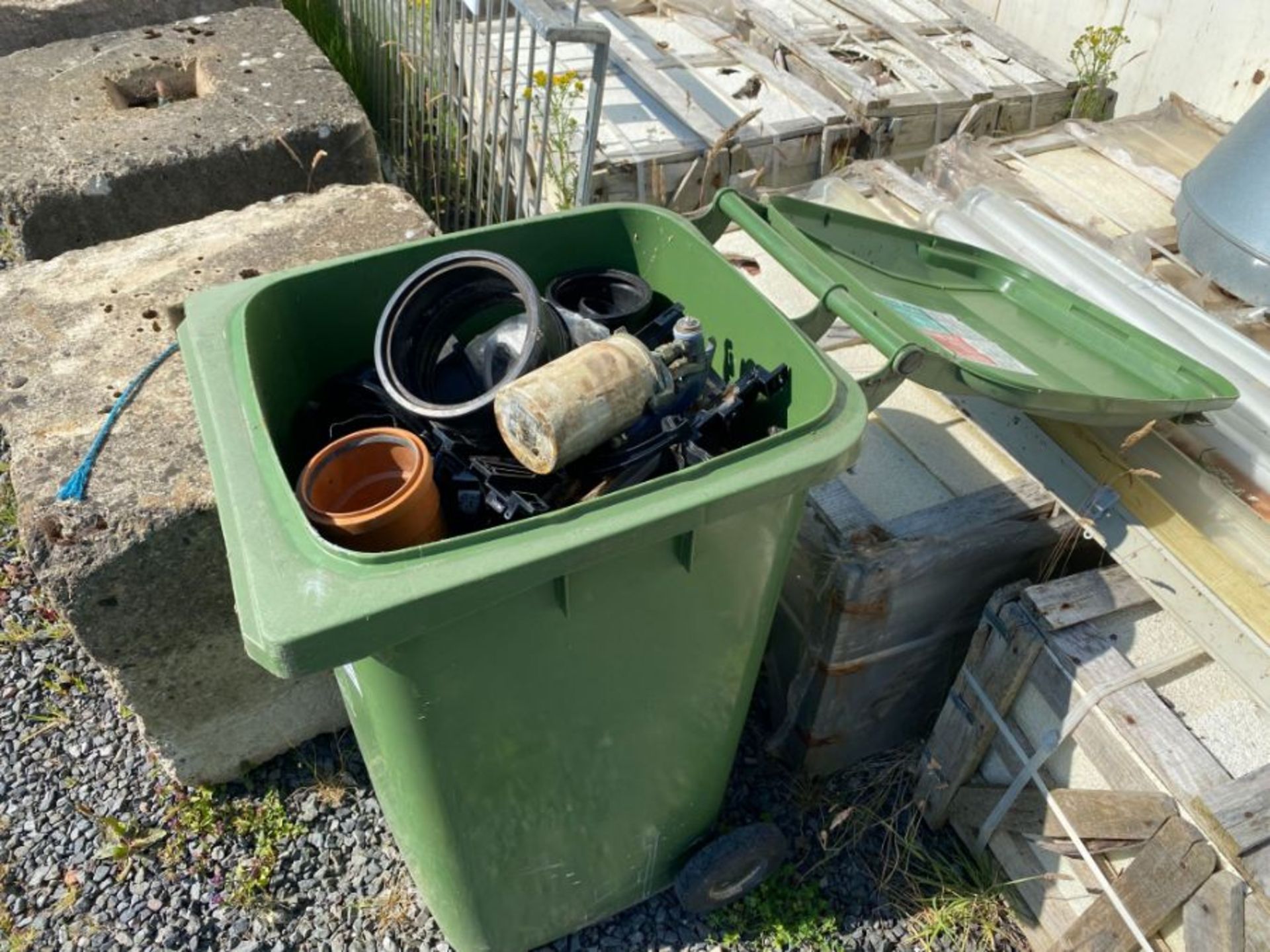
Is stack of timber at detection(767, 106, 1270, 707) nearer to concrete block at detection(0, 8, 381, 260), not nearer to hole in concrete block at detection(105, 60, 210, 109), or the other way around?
concrete block at detection(0, 8, 381, 260)

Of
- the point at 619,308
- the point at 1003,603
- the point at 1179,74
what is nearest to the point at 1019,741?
the point at 1003,603

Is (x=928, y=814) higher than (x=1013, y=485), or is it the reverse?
(x=1013, y=485)

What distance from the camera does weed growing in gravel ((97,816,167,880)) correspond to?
7.55 ft

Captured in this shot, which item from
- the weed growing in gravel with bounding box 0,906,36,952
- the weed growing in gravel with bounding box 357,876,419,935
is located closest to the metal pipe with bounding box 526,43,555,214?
the weed growing in gravel with bounding box 357,876,419,935

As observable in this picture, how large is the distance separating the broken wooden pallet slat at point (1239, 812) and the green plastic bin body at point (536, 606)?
2.69ft

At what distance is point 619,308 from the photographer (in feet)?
6.26

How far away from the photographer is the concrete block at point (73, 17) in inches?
162

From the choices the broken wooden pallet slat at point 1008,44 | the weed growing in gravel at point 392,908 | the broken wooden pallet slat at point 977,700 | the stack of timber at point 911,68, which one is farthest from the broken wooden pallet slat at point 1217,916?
the broken wooden pallet slat at point 1008,44

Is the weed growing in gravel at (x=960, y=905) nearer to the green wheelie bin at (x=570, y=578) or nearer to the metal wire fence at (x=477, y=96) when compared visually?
the green wheelie bin at (x=570, y=578)

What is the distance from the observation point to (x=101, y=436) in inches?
80.0

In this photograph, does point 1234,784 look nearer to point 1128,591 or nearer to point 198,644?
point 1128,591

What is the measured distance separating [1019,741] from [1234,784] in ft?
1.43

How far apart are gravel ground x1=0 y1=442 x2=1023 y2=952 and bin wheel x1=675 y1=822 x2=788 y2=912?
0.10m

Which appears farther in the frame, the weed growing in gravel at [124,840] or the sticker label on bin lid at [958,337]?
the weed growing in gravel at [124,840]
